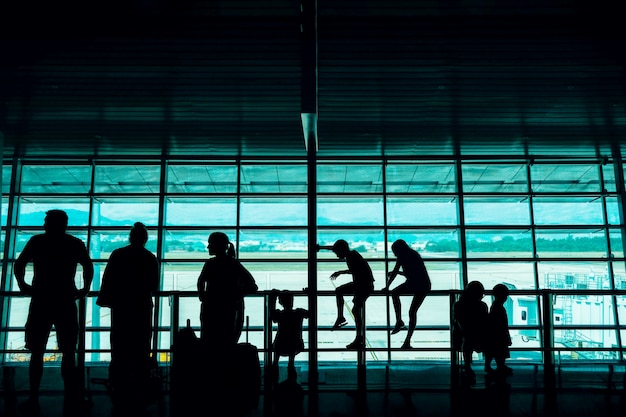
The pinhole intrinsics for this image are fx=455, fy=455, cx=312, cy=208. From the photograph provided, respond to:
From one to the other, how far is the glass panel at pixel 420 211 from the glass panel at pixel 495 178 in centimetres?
70

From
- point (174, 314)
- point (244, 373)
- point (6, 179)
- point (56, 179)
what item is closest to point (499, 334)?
point (244, 373)

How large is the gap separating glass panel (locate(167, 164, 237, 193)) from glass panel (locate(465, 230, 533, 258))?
6.21 m

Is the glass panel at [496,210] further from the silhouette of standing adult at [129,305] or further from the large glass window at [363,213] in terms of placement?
the silhouette of standing adult at [129,305]

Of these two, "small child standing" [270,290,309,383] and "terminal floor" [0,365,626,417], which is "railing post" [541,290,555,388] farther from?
"small child standing" [270,290,309,383]

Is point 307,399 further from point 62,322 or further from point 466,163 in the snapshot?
point 466,163

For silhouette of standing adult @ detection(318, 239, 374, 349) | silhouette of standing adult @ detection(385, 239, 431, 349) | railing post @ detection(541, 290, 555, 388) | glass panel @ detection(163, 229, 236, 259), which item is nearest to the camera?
railing post @ detection(541, 290, 555, 388)

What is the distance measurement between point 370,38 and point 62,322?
177 inches

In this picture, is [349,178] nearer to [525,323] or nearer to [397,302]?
[525,323]

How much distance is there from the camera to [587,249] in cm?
1140

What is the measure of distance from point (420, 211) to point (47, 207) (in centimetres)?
957

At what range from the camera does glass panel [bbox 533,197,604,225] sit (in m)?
11.5

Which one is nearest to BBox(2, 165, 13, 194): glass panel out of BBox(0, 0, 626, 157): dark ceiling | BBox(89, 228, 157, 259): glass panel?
BBox(0, 0, 626, 157): dark ceiling

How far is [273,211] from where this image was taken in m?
11.7

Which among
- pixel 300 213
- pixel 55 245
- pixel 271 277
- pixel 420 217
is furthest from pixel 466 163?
pixel 55 245
